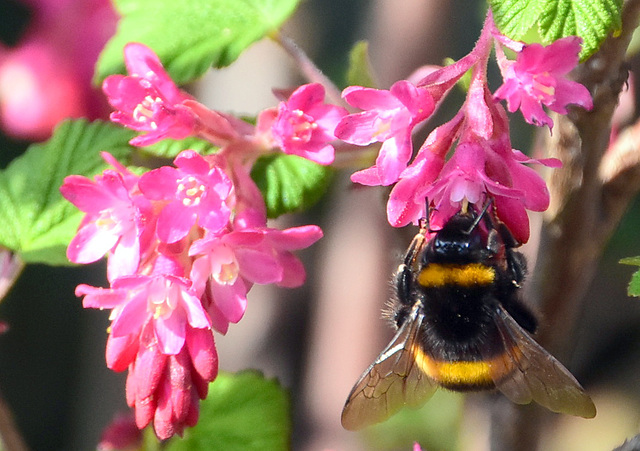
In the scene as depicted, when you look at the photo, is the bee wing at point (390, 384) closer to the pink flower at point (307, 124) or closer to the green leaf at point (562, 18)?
the pink flower at point (307, 124)

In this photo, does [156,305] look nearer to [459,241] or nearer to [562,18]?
[459,241]

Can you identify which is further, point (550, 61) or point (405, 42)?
point (405, 42)

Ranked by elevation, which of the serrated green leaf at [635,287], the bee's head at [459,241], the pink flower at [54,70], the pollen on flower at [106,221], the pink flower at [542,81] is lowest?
the pink flower at [54,70]

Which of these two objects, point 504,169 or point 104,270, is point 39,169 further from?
point 104,270

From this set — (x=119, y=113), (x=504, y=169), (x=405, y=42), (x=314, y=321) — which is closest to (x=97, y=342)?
(x=314, y=321)

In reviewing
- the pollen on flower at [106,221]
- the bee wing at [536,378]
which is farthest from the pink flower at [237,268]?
the bee wing at [536,378]
